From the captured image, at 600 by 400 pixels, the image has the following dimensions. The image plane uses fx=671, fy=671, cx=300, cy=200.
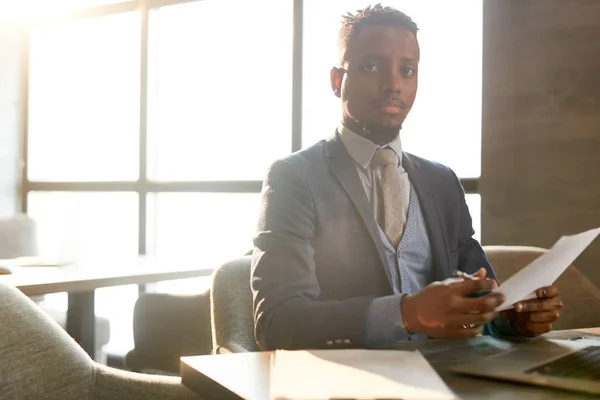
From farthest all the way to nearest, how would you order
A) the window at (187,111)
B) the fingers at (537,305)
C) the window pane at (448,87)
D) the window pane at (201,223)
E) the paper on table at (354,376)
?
the window pane at (201,223), the window at (187,111), the window pane at (448,87), the fingers at (537,305), the paper on table at (354,376)

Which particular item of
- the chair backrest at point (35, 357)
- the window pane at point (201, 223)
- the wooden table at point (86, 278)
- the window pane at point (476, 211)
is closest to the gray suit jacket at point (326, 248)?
the chair backrest at point (35, 357)

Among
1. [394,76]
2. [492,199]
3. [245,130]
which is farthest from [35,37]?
[394,76]

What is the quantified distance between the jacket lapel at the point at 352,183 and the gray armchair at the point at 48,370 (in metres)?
0.49

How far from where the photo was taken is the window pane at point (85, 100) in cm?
461

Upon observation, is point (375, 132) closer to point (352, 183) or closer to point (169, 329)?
point (352, 183)

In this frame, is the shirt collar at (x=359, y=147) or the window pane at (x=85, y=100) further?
the window pane at (x=85, y=100)

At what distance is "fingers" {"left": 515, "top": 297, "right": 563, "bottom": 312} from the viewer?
1.28 meters

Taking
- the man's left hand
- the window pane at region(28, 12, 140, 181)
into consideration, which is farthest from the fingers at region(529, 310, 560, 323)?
the window pane at region(28, 12, 140, 181)

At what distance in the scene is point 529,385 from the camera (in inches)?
34.3

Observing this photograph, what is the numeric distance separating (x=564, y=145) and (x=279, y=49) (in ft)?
6.03

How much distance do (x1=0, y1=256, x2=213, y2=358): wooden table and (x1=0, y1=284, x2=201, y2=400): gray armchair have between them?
86 centimetres

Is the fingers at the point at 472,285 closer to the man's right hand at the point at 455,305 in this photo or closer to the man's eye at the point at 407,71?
the man's right hand at the point at 455,305

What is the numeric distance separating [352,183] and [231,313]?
44cm

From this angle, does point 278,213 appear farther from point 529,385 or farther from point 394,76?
point 529,385
